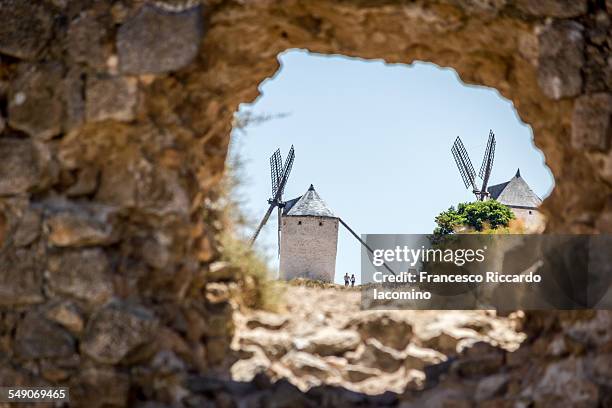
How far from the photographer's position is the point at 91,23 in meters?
3.96

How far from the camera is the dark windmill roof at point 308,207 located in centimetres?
2152

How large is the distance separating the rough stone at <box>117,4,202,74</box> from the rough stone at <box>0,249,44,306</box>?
1.07 metres

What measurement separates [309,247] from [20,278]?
17107mm

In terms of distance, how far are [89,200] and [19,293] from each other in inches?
22.7

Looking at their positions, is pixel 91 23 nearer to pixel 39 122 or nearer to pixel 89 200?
pixel 39 122

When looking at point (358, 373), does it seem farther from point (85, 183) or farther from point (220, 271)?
point (85, 183)

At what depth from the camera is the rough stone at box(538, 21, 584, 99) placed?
12.5 feet

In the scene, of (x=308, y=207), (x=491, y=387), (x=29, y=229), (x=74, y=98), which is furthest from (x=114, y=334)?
(x=308, y=207)

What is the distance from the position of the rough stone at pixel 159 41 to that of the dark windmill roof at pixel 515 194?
89.3 feet

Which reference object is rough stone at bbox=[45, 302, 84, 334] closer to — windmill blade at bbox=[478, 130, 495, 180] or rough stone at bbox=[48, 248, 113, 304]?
rough stone at bbox=[48, 248, 113, 304]

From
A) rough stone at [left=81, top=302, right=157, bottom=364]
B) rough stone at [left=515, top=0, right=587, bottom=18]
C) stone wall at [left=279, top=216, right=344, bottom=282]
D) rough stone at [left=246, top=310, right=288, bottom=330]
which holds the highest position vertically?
rough stone at [left=515, top=0, right=587, bottom=18]

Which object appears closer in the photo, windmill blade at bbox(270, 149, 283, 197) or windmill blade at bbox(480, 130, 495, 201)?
windmill blade at bbox(270, 149, 283, 197)

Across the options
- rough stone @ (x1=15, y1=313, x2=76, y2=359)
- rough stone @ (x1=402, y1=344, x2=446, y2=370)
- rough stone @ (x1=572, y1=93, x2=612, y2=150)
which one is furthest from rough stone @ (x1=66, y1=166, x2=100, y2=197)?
rough stone @ (x1=572, y1=93, x2=612, y2=150)

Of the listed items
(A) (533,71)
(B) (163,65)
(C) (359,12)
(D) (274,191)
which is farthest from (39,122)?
(D) (274,191)
